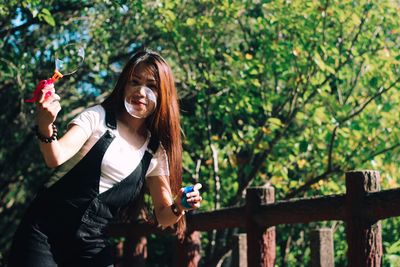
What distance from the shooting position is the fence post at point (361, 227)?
12.6ft

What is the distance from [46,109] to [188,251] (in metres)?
3.51

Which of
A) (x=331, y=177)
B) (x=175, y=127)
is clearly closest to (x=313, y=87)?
(x=331, y=177)

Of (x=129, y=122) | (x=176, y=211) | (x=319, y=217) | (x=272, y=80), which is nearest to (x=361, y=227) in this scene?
(x=319, y=217)

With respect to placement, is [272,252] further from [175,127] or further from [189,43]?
[189,43]

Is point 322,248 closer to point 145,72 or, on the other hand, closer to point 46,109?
point 145,72

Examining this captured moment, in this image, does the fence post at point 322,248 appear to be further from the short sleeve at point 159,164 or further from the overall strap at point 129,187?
the overall strap at point 129,187

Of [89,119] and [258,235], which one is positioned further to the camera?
Result: [258,235]

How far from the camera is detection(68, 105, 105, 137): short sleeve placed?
3.00 metres

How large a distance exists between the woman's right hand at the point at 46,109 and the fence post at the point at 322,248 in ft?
7.67

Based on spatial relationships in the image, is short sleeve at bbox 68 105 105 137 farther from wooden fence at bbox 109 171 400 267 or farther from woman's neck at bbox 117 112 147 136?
wooden fence at bbox 109 171 400 267

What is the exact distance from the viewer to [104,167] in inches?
121

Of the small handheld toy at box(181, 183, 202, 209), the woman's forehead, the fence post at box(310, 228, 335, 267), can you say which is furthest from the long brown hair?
the fence post at box(310, 228, 335, 267)

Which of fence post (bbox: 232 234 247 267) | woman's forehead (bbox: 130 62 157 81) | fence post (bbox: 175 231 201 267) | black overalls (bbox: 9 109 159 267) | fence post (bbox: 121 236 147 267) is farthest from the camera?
fence post (bbox: 121 236 147 267)

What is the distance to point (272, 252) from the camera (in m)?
4.97
